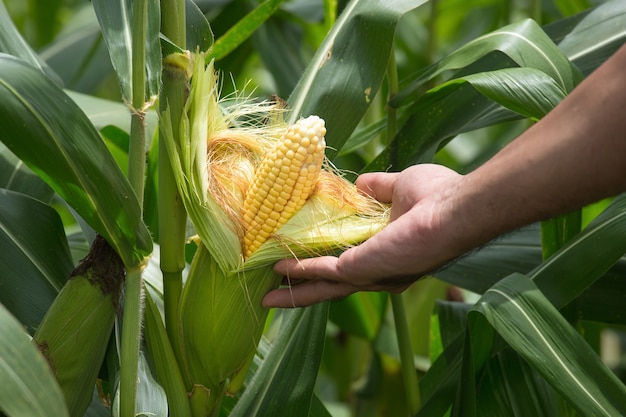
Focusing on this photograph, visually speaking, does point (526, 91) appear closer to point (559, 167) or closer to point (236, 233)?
point (559, 167)

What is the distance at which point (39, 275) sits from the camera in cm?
131

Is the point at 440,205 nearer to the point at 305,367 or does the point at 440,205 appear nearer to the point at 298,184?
the point at 298,184

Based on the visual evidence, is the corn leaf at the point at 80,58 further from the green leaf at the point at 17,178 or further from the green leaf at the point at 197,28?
the green leaf at the point at 197,28

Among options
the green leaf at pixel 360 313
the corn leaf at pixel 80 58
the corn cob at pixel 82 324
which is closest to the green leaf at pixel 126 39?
the corn cob at pixel 82 324

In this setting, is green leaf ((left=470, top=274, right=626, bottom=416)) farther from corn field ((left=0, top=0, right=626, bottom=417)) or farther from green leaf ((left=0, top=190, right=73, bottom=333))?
green leaf ((left=0, top=190, right=73, bottom=333))

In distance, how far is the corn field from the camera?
1.13 metres

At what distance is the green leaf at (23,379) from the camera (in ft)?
2.85

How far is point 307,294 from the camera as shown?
1268 millimetres

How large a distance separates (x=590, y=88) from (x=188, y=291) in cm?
65

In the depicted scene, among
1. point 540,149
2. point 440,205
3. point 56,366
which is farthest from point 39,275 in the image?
point 540,149

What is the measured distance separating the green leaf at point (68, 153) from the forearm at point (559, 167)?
1.51 ft

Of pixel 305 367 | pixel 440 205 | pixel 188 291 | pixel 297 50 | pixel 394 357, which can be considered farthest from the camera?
pixel 297 50

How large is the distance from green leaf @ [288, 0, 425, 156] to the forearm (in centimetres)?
37

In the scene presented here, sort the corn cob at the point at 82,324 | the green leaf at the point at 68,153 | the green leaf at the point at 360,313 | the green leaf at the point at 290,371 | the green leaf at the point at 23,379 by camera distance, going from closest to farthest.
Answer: the green leaf at the point at 23,379
the green leaf at the point at 68,153
the corn cob at the point at 82,324
the green leaf at the point at 290,371
the green leaf at the point at 360,313
